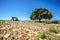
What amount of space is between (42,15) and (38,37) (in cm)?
3266

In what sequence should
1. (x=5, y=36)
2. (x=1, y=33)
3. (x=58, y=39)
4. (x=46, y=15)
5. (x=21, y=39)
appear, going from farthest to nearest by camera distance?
1. (x=46, y=15)
2. (x=1, y=33)
3. (x=5, y=36)
4. (x=21, y=39)
5. (x=58, y=39)

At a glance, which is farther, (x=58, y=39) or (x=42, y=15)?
(x=42, y=15)

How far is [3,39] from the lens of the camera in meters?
6.07

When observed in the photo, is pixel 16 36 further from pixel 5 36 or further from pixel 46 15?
pixel 46 15

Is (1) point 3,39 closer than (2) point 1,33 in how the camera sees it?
Yes

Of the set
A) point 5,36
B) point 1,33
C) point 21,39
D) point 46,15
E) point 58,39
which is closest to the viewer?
point 58,39

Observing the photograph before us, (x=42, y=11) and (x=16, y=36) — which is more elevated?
(x=42, y=11)

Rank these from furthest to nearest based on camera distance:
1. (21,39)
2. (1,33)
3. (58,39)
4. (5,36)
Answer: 1. (1,33)
2. (5,36)
3. (21,39)
4. (58,39)

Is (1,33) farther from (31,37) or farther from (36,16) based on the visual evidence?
(36,16)

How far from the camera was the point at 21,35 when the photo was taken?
6.05 metres

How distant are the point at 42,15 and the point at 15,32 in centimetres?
3180

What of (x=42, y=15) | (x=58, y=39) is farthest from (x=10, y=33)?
(x=42, y=15)

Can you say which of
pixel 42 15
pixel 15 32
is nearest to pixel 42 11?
pixel 42 15

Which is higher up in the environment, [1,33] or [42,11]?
[42,11]
